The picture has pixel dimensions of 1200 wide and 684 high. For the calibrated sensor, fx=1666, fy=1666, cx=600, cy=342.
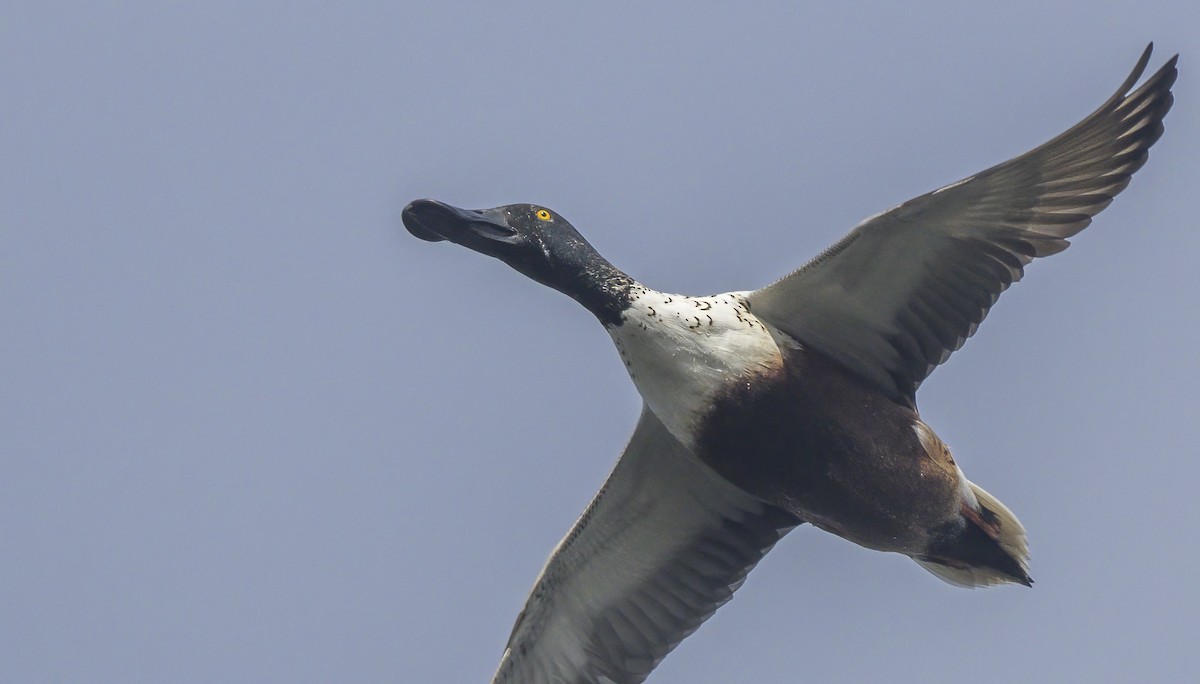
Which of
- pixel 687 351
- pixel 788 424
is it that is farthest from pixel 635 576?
pixel 687 351

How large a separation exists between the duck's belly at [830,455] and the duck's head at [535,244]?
1003 mm

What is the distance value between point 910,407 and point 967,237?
1156mm

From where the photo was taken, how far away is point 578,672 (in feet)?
36.4

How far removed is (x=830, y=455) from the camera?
32.3 ft

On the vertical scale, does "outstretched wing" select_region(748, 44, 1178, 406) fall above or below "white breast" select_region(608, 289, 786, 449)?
above

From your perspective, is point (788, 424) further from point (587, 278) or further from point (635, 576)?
point (635, 576)

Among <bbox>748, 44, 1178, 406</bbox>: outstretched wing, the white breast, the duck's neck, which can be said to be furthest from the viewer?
the duck's neck

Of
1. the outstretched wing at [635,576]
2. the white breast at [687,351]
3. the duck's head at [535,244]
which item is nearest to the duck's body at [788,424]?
the white breast at [687,351]

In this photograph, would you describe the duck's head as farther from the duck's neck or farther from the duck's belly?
the duck's belly

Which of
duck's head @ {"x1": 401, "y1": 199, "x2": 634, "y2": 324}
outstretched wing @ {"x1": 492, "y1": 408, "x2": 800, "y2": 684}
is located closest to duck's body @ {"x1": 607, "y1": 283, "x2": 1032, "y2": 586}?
duck's head @ {"x1": 401, "y1": 199, "x2": 634, "y2": 324}

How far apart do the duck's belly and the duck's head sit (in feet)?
3.29

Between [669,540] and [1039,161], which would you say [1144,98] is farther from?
[669,540]

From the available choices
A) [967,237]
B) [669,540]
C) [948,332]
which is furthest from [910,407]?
[669,540]

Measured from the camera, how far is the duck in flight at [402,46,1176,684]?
980 centimetres
